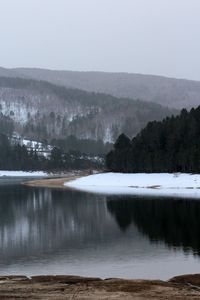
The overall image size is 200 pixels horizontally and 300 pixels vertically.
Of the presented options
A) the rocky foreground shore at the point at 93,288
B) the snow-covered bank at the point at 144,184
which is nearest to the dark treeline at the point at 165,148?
the snow-covered bank at the point at 144,184

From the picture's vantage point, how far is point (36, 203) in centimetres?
8025

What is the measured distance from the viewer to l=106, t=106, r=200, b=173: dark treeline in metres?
114

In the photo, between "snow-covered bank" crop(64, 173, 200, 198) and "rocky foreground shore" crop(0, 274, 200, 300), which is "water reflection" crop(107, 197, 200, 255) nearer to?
"snow-covered bank" crop(64, 173, 200, 198)

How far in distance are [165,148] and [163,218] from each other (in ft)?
232

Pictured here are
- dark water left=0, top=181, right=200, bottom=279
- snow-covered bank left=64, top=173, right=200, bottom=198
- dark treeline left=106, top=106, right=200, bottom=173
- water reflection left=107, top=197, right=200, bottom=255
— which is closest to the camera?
dark water left=0, top=181, right=200, bottom=279

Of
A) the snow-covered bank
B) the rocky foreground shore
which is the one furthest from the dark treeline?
the rocky foreground shore

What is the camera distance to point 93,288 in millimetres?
23719

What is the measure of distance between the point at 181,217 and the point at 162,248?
18253 mm

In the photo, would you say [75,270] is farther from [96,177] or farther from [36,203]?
[96,177]

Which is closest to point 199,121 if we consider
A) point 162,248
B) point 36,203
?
point 36,203

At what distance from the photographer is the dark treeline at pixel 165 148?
4498 inches

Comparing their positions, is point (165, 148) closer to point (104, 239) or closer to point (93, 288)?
point (104, 239)

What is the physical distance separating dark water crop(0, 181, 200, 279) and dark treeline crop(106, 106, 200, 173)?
137 feet

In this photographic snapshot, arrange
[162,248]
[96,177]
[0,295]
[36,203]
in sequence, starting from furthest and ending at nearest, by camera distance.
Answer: [96,177] < [36,203] < [162,248] < [0,295]
